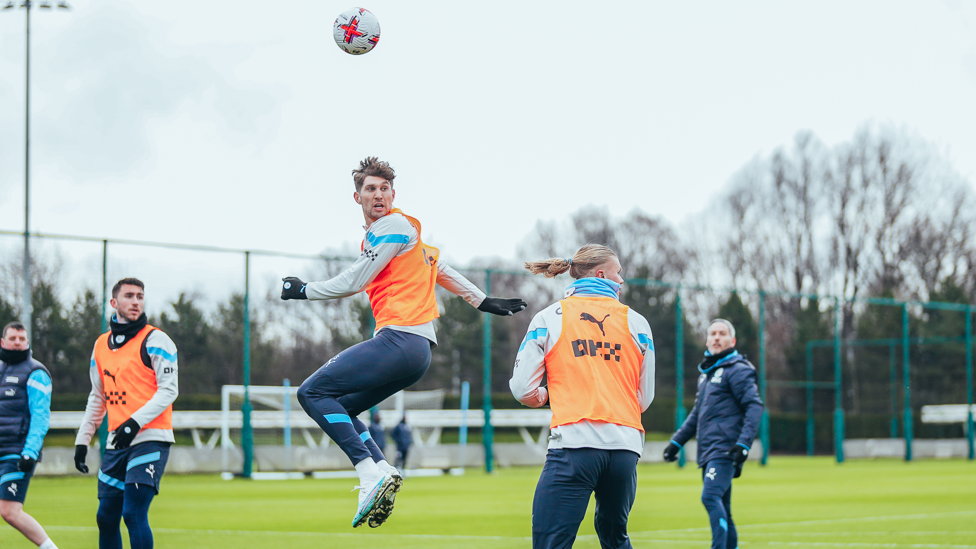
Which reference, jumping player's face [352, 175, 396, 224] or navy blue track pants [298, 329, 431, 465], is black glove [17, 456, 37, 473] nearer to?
navy blue track pants [298, 329, 431, 465]

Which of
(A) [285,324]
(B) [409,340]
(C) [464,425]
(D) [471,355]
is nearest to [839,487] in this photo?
(C) [464,425]

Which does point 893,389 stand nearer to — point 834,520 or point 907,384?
point 907,384

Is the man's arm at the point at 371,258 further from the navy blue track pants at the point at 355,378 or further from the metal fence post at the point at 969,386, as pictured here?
the metal fence post at the point at 969,386

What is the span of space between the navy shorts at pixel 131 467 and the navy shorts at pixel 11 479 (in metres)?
1.18

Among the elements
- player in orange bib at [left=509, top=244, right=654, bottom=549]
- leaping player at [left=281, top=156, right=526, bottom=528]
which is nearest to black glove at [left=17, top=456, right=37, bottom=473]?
leaping player at [left=281, top=156, right=526, bottom=528]

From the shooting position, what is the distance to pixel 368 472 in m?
5.95

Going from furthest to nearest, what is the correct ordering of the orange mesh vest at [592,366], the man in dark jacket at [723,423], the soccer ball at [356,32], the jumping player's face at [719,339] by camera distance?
the jumping player's face at [719,339] → the man in dark jacket at [723,423] → the soccer ball at [356,32] → the orange mesh vest at [592,366]

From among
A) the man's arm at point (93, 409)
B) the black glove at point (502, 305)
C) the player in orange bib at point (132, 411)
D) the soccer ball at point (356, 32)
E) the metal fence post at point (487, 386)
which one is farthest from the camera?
the metal fence post at point (487, 386)

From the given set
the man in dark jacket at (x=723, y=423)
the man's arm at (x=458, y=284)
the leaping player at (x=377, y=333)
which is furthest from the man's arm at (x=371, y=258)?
the man in dark jacket at (x=723, y=423)

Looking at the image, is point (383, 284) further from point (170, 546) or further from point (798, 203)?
point (798, 203)

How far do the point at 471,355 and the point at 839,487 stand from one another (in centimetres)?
1029

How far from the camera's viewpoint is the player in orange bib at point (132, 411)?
262 inches

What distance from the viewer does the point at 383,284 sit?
6223mm

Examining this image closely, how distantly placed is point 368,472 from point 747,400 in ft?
12.1
